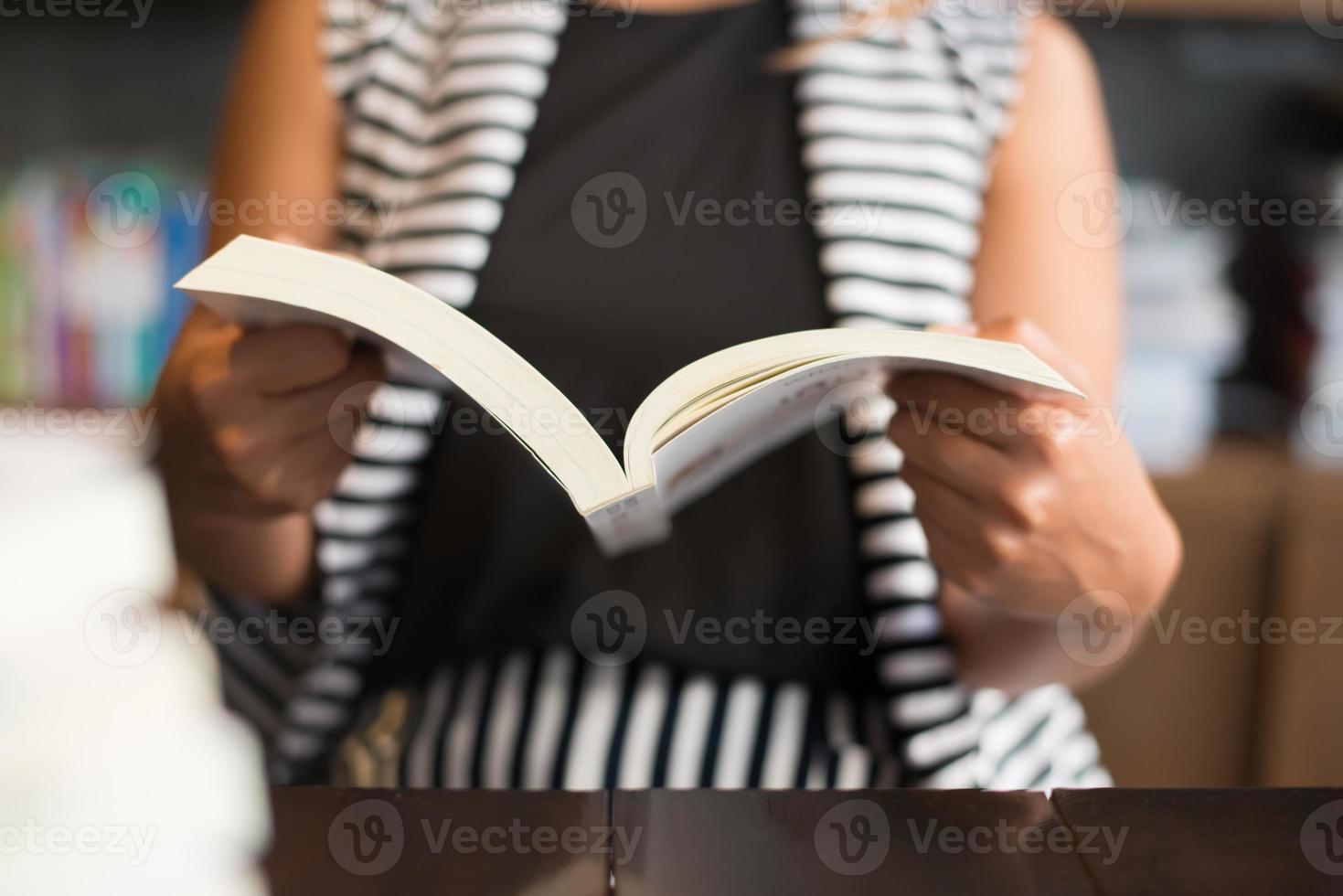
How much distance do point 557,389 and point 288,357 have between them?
17 centimetres

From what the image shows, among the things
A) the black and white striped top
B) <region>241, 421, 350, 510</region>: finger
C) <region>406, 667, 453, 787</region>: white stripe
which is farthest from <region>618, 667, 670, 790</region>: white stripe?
<region>241, 421, 350, 510</region>: finger

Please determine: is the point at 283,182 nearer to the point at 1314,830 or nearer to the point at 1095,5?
the point at 1314,830

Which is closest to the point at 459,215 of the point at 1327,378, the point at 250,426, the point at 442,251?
the point at 442,251

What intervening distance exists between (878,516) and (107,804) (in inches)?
19.1

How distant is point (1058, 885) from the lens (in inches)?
15.6

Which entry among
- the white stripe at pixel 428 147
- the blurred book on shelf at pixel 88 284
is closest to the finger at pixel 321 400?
the white stripe at pixel 428 147

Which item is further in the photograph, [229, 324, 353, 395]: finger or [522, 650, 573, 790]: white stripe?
[522, 650, 573, 790]: white stripe

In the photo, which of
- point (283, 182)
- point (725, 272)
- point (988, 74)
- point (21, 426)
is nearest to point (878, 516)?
point (725, 272)

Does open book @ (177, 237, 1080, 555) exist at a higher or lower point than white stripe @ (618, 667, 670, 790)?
higher

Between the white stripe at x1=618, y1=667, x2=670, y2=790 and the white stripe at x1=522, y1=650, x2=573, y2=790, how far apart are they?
4 cm

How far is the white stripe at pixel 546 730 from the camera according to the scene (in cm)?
71

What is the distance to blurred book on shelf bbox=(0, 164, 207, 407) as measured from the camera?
1357mm

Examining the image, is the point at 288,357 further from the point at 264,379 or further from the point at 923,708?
the point at 923,708

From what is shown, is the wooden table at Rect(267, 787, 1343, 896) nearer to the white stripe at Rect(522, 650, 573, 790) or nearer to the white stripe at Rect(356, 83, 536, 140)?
the white stripe at Rect(522, 650, 573, 790)
